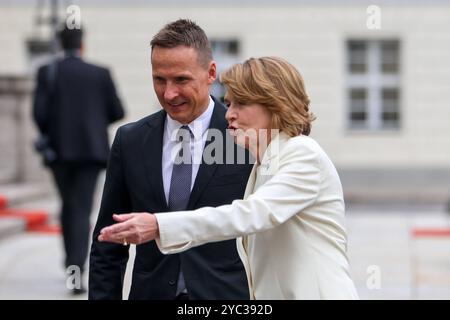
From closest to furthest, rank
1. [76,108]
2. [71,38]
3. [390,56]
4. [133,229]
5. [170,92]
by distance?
[133,229]
[170,92]
[76,108]
[71,38]
[390,56]

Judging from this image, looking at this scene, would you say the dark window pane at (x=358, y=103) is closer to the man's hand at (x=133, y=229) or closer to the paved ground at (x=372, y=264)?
the paved ground at (x=372, y=264)

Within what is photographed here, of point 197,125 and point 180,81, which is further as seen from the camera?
point 197,125

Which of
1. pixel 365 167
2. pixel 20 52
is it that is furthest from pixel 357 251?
pixel 20 52

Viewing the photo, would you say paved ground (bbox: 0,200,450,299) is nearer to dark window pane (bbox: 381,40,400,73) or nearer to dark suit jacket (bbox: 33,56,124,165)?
dark suit jacket (bbox: 33,56,124,165)

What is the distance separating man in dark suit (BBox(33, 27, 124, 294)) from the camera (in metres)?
8.85

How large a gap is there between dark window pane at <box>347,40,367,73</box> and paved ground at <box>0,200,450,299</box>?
7481mm

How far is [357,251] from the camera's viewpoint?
1136 cm

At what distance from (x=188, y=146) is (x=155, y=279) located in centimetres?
45

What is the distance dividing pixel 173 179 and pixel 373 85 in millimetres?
18738

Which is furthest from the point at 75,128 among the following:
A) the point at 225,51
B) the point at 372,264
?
the point at 225,51

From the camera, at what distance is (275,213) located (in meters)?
2.85

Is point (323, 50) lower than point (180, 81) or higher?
higher

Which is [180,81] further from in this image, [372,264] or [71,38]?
[372,264]

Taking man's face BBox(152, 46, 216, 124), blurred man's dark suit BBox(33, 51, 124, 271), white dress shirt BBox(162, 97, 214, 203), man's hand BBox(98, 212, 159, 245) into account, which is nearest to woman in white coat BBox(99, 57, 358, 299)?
man's hand BBox(98, 212, 159, 245)
